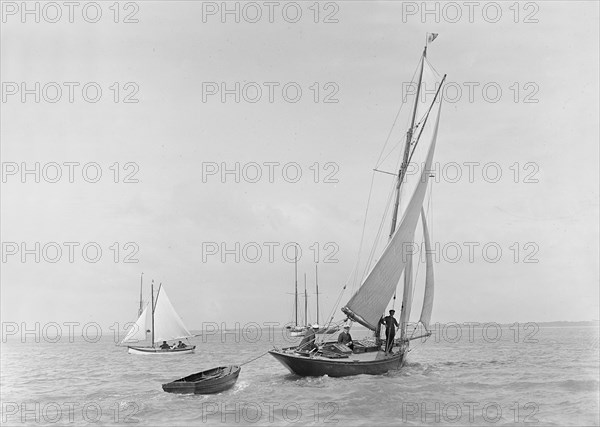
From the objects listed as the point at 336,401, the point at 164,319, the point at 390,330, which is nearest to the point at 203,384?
the point at 336,401

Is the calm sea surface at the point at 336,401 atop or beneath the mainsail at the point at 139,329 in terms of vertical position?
atop

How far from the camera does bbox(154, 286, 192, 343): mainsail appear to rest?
70.8m

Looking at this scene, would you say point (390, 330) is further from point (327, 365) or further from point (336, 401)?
point (336, 401)

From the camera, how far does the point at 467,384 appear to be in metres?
34.2

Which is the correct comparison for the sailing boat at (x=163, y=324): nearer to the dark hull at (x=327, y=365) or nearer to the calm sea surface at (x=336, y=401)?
the calm sea surface at (x=336, y=401)

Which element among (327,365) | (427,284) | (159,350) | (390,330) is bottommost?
(159,350)

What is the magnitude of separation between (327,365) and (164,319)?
43.4m

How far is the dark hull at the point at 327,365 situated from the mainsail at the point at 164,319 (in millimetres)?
41125

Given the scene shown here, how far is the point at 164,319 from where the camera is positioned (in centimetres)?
7094

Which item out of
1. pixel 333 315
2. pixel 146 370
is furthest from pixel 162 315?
→ pixel 333 315

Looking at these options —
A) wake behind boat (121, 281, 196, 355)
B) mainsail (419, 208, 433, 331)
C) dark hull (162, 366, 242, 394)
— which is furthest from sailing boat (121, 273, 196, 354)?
dark hull (162, 366, 242, 394)

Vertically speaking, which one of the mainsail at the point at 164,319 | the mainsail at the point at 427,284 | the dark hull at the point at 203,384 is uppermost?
the mainsail at the point at 427,284

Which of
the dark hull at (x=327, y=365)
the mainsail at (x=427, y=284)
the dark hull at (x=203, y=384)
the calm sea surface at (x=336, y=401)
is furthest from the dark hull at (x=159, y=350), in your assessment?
the dark hull at (x=203, y=384)

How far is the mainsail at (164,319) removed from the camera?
7081 centimetres
